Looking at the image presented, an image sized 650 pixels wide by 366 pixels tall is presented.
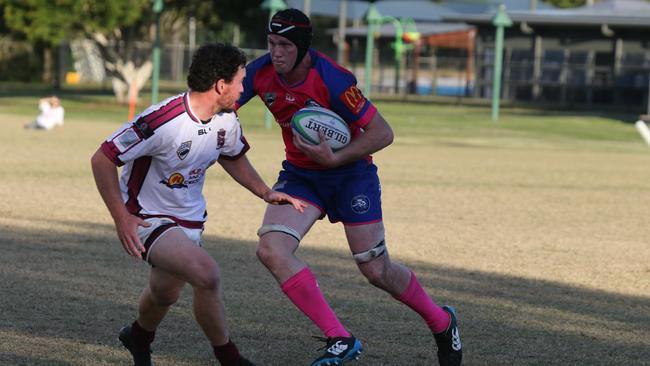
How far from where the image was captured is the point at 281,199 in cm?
716

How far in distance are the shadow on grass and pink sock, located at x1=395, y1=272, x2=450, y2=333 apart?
0.29 m

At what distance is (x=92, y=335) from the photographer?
7746 mm

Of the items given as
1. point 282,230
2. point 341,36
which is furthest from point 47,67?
point 282,230

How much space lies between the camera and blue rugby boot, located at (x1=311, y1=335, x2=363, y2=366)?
6570mm

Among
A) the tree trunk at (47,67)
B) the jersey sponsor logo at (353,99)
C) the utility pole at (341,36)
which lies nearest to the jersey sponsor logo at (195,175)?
the jersey sponsor logo at (353,99)

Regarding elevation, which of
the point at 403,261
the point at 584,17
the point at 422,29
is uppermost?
the point at 584,17

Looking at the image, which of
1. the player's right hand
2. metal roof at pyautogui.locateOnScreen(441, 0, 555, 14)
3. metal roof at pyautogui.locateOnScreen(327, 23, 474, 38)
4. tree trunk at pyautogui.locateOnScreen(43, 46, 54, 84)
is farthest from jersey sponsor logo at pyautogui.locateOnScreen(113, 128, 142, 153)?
metal roof at pyautogui.locateOnScreen(441, 0, 555, 14)

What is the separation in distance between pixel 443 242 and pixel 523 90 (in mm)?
46515

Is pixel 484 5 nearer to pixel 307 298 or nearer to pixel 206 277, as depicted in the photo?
pixel 307 298

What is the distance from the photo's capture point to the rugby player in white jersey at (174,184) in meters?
6.41

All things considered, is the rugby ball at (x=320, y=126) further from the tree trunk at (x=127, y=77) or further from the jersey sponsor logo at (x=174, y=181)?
the tree trunk at (x=127, y=77)

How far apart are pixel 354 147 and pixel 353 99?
284 mm

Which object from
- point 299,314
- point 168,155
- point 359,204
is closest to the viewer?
point 168,155

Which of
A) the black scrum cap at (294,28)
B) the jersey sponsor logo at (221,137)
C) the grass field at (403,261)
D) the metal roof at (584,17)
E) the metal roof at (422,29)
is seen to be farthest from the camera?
the metal roof at (422,29)
